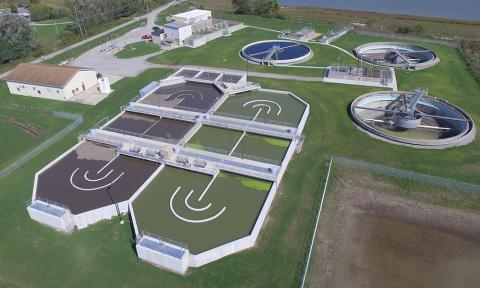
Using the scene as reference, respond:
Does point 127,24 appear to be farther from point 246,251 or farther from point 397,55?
point 246,251

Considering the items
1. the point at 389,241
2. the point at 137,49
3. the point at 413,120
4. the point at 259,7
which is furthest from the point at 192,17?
the point at 389,241

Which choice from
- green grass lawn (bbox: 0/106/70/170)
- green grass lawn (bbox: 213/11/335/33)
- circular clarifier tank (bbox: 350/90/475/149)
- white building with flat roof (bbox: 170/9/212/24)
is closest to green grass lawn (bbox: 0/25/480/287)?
circular clarifier tank (bbox: 350/90/475/149)

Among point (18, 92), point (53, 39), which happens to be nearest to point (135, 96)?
point (18, 92)

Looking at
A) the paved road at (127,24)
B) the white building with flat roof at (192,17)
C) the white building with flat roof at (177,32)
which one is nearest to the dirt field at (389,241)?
the white building with flat roof at (177,32)

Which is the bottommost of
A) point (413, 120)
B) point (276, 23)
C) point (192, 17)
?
point (413, 120)

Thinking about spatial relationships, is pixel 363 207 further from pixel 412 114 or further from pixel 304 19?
pixel 304 19
